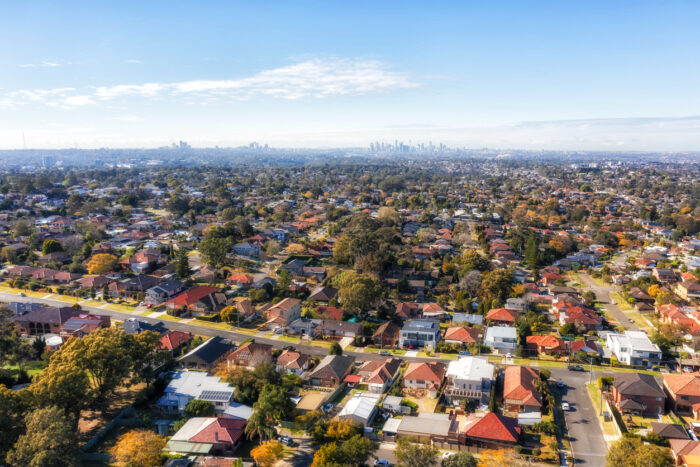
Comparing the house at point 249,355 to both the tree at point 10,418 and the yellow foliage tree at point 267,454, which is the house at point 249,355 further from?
the tree at point 10,418

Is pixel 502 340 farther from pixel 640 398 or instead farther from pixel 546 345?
pixel 640 398

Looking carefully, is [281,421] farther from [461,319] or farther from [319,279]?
[319,279]

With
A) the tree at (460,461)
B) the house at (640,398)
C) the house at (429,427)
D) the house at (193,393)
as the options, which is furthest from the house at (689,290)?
the house at (193,393)

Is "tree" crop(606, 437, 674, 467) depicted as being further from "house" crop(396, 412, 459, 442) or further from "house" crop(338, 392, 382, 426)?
"house" crop(338, 392, 382, 426)

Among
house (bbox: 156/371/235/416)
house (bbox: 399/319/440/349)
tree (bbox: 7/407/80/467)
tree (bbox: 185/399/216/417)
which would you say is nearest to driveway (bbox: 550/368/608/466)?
house (bbox: 399/319/440/349)

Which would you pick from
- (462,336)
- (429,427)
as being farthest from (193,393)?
(462,336)

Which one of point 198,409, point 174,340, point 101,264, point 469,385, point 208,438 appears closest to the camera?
point 208,438
